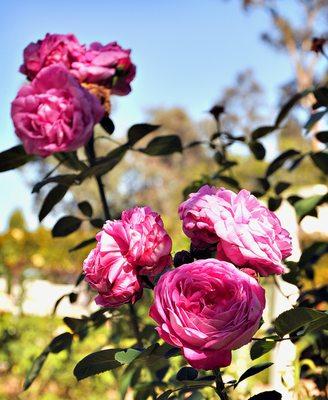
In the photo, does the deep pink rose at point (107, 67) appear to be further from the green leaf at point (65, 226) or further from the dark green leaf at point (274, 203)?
the dark green leaf at point (274, 203)

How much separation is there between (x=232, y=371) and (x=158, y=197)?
26821mm

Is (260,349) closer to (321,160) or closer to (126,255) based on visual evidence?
(126,255)

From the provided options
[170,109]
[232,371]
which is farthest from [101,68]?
[170,109]

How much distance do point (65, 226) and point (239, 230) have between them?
777 millimetres

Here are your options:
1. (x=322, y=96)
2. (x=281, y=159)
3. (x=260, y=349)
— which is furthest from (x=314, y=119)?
(x=260, y=349)

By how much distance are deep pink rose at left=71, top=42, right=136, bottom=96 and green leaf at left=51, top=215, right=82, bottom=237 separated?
354 mm

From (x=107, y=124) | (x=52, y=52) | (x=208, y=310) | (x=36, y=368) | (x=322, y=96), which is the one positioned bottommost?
(x=36, y=368)

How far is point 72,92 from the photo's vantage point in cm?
103

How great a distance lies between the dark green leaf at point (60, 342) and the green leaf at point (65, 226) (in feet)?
0.88

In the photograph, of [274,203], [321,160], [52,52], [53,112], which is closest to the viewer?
[53,112]

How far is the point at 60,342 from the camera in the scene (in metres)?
1.22

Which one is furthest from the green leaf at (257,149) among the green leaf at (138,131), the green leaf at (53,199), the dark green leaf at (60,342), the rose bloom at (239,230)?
the rose bloom at (239,230)

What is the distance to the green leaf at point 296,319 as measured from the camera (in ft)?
2.34

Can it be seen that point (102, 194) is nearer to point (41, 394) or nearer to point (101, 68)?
point (101, 68)
